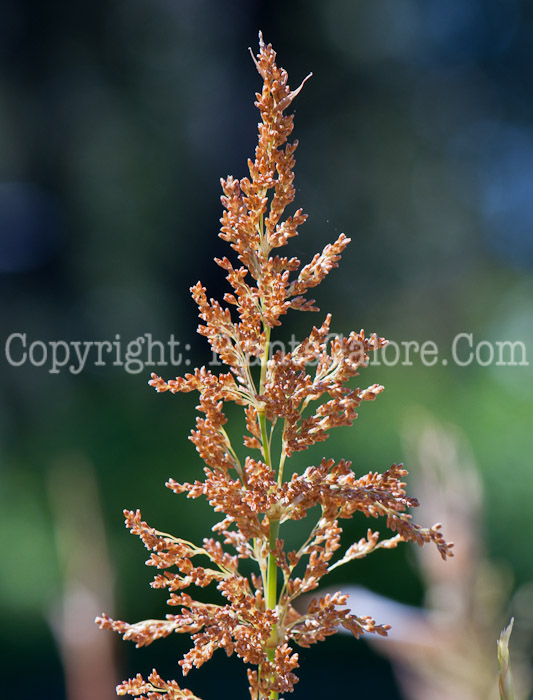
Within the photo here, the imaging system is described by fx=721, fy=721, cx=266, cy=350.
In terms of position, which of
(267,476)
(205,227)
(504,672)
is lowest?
(504,672)

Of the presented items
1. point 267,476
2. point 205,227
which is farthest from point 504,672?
point 205,227

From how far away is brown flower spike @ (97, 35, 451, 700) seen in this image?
32.1 inches

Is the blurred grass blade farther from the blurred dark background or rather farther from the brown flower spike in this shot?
the blurred dark background

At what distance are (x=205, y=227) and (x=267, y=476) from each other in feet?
18.5

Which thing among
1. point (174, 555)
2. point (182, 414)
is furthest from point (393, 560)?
point (174, 555)

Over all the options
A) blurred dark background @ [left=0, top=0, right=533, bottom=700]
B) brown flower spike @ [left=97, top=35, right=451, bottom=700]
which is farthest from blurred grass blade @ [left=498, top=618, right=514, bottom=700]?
blurred dark background @ [left=0, top=0, right=533, bottom=700]

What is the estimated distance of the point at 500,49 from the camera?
7.89 m

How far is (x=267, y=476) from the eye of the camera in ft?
2.70

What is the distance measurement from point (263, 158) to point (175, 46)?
257 inches

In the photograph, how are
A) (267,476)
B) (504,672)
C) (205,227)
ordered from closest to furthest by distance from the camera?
(504,672) → (267,476) → (205,227)

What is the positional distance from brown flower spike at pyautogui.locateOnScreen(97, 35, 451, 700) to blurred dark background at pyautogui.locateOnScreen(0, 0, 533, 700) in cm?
286

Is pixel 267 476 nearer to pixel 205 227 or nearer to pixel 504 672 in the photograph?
pixel 504 672

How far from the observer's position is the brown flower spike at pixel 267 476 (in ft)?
2.67

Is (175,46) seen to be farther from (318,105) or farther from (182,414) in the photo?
(182,414)
